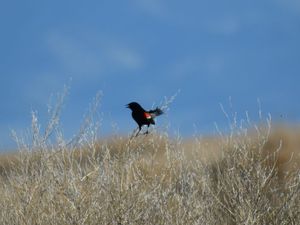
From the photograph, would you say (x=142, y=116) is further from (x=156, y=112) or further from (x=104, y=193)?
(x=104, y=193)

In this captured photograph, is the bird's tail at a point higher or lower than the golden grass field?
higher


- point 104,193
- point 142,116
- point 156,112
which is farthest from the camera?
point 142,116

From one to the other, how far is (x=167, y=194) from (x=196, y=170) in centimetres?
95

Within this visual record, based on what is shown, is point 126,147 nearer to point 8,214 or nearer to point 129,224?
point 129,224

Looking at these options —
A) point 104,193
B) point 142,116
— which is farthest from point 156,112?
point 104,193

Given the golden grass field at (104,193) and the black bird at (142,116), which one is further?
the black bird at (142,116)

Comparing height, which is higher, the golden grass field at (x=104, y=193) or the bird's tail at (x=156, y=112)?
the bird's tail at (x=156, y=112)

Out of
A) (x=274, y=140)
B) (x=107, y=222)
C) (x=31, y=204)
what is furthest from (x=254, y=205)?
(x=274, y=140)

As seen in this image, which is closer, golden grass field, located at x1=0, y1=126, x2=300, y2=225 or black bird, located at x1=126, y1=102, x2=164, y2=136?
golden grass field, located at x1=0, y1=126, x2=300, y2=225

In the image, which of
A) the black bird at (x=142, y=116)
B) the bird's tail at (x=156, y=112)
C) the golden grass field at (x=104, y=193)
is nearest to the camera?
the golden grass field at (x=104, y=193)

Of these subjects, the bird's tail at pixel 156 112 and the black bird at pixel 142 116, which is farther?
the black bird at pixel 142 116

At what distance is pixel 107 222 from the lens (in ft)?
21.9

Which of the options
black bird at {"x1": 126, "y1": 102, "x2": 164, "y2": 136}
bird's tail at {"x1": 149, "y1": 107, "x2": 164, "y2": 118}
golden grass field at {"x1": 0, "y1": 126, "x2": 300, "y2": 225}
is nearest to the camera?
golden grass field at {"x1": 0, "y1": 126, "x2": 300, "y2": 225}

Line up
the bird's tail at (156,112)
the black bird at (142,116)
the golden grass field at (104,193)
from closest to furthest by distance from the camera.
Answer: the golden grass field at (104,193) → the bird's tail at (156,112) → the black bird at (142,116)
